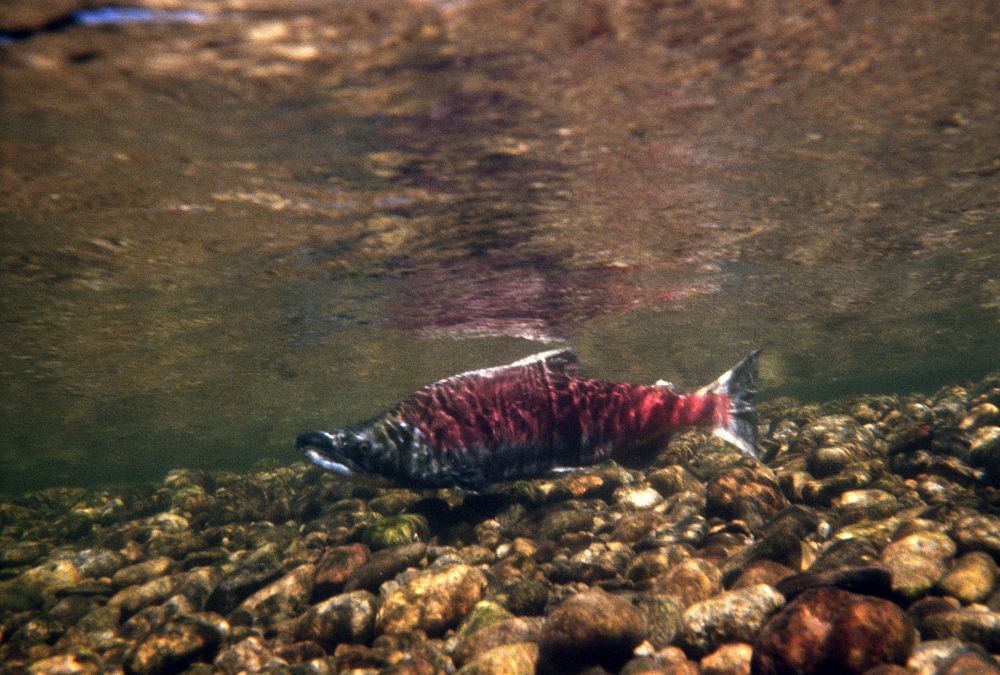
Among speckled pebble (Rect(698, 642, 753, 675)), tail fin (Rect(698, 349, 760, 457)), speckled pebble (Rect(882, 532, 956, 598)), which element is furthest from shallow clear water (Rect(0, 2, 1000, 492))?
speckled pebble (Rect(698, 642, 753, 675))

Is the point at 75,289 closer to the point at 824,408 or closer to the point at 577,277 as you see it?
the point at 577,277

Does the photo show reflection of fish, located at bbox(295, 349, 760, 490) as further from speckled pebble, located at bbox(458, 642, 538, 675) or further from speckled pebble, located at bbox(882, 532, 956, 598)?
speckled pebble, located at bbox(458, 642, 538, 675)

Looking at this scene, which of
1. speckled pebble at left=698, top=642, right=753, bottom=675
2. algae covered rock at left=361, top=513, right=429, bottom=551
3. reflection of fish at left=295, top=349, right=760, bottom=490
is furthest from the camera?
reflection of fish at left=295, top=349, right=760, bottom=490

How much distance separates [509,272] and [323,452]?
8748mm

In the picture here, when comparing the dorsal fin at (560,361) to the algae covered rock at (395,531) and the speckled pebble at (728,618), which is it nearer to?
the algae covered rock at (395,531)

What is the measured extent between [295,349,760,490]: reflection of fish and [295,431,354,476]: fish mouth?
0.30m

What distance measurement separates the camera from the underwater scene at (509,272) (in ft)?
16.2

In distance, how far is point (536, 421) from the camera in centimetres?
780

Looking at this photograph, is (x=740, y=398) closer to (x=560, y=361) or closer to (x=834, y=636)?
(x=560, y=361)

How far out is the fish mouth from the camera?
22.4ft

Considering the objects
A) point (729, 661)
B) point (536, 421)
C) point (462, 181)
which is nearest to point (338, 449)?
point (536, 421)

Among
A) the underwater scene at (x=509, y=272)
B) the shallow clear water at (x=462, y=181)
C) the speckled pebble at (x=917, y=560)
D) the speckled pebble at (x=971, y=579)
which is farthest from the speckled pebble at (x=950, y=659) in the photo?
the shallow clear water at (x=462, y=181)

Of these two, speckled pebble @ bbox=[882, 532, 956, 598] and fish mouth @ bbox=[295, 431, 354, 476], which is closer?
speckled pebble @ bbox=[882, 532, 956, 598]

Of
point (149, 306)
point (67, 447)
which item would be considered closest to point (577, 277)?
point (149, 306)
